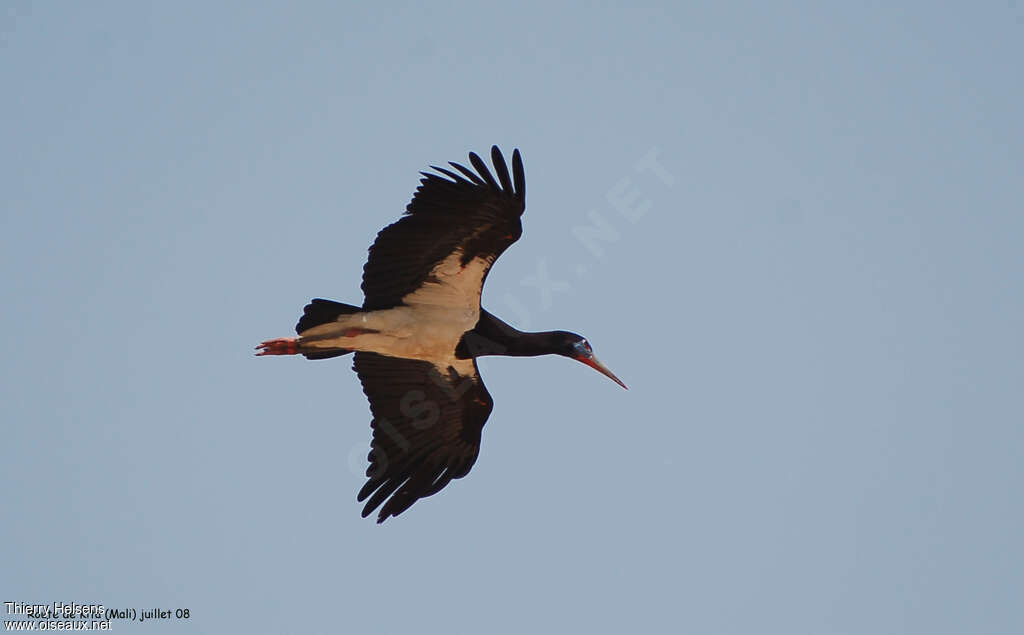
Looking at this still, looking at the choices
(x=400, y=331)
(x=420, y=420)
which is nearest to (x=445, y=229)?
(x=400, y=331)

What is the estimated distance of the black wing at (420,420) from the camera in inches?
602

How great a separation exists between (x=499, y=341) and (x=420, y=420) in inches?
53.8

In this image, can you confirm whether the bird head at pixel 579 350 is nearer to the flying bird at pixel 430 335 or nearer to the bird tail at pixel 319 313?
the flying bird at pixel 430 335

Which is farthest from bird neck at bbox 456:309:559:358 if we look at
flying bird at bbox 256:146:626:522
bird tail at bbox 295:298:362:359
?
bird tail at bbox 295:298:362:359

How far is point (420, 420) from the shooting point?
15.5 metres

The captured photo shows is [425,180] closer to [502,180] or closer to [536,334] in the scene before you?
[502,180]

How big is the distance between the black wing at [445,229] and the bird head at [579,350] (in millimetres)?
1578

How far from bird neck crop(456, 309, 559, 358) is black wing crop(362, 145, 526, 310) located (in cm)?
82

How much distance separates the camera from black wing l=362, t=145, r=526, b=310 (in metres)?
13.3

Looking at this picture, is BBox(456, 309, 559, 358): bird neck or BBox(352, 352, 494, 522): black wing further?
BBox(352, 352, 494, 522): black wing

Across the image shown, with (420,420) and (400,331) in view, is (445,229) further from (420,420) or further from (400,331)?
(420,420)

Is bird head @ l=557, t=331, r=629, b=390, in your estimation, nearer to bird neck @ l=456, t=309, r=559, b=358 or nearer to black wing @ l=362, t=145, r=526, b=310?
bird neck @ l=456, t=309, r=559, b=358

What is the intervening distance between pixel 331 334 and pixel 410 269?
1.08 m

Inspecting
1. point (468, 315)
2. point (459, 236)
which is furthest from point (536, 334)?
point (459, 236)
